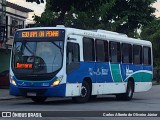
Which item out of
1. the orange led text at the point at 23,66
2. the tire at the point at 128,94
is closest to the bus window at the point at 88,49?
the orange led text at the point at 23,66

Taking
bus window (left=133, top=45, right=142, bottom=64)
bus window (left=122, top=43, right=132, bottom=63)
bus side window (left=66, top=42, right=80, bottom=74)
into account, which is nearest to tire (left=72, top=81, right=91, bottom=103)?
bus side window (left=66, top=42, right=80, bottom=74)

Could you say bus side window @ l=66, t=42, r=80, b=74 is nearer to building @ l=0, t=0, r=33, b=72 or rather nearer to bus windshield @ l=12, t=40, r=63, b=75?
bus windshield @ l=12, t=40, r=63, b=75

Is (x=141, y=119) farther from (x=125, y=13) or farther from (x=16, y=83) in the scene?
(x=125, y=13)

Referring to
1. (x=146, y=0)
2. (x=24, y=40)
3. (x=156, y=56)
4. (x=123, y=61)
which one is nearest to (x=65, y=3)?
(x=123, y=61)

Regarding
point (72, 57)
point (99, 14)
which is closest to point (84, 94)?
point (72, 57)

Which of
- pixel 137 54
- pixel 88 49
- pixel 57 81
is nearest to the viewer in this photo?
pixel 57 81

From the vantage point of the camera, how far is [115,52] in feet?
75.9

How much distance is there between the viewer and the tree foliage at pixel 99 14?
2811 cm

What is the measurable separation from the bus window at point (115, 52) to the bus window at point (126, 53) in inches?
20.0

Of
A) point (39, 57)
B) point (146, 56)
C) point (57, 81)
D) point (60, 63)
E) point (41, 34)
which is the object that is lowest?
point (57, 81)

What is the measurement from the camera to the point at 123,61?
2391 centimetres

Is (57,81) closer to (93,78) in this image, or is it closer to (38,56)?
(38,56)

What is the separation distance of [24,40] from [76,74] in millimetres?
2517

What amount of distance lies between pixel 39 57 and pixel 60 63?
89cm
